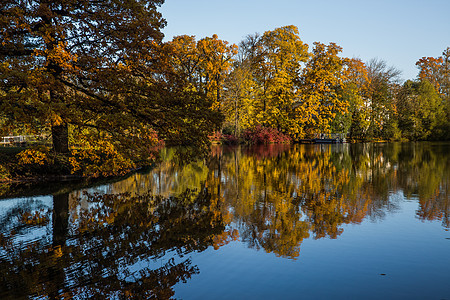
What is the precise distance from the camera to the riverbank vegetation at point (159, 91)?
41.9 ft

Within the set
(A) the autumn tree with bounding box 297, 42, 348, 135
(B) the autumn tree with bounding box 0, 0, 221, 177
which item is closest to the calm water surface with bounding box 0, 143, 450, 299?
(B) the autumn tree with bounding box 0, 0, 221, 177

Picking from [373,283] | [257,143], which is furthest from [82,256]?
[257,143]

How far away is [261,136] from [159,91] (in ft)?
109

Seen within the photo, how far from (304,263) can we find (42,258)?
4537mm

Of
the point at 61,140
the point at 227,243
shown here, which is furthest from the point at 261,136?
the point at 227,243

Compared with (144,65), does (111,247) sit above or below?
below

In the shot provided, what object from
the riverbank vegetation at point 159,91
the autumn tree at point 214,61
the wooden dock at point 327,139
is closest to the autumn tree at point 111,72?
the riverbank vegetation at point 159,91

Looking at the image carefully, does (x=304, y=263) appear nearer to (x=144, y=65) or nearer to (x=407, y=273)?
(x=407, y=273)

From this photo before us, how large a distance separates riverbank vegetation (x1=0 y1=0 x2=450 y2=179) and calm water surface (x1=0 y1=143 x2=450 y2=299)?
8.54ft

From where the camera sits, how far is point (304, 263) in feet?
19.9

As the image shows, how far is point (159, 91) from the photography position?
14141mm

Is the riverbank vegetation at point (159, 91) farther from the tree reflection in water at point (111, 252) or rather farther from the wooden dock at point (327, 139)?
the tree reflection in water at point (111, 252)

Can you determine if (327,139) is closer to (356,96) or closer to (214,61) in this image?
(356,96)

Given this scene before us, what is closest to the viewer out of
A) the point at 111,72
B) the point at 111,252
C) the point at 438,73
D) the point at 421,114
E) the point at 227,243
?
the point at 111,252
